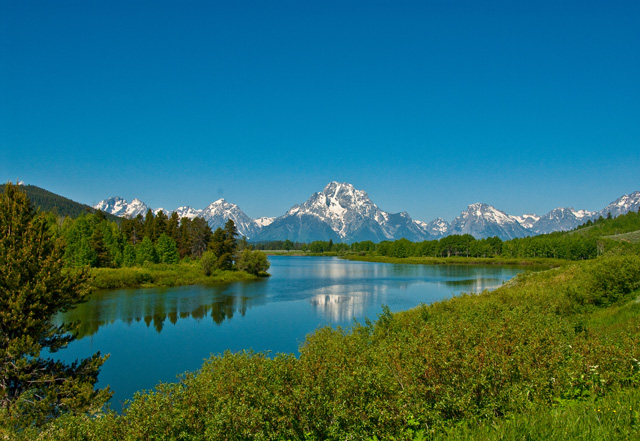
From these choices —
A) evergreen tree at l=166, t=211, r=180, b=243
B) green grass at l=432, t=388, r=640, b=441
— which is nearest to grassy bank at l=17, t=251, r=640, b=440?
green grass at l=432, t=388, r=640, b=441

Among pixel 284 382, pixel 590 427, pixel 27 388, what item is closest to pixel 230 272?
pixel 27 388

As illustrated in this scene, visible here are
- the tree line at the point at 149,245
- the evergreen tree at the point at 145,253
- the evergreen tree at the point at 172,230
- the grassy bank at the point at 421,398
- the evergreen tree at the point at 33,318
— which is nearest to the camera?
the grassy bank at the point at 421,398

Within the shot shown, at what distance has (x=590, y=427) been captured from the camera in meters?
6.72

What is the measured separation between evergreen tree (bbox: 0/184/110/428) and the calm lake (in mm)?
4208

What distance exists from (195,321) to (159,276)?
3820 centimetres

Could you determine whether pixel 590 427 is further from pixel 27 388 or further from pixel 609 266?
pixel 609 266

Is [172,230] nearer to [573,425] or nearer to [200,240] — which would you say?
[200,240]

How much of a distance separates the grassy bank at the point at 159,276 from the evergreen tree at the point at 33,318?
166 ft

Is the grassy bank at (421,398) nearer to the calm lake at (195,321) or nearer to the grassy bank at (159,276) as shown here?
the calm lake at (195,321)

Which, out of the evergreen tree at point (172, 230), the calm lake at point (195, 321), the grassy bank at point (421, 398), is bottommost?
the calm lake at point (195, 321)

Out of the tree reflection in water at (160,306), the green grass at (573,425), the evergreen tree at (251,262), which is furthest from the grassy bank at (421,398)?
the evergreen tree at (251,262)

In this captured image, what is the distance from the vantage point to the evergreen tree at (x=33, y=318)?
16.6 metres

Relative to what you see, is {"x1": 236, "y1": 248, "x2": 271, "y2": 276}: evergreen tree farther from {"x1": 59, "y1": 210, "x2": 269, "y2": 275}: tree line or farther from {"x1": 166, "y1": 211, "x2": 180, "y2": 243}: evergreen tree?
{"x1": 166, "y1": 211, "x2": 180, "y2": 243}: evergreen tree

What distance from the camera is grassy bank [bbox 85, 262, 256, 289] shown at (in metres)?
68.9
